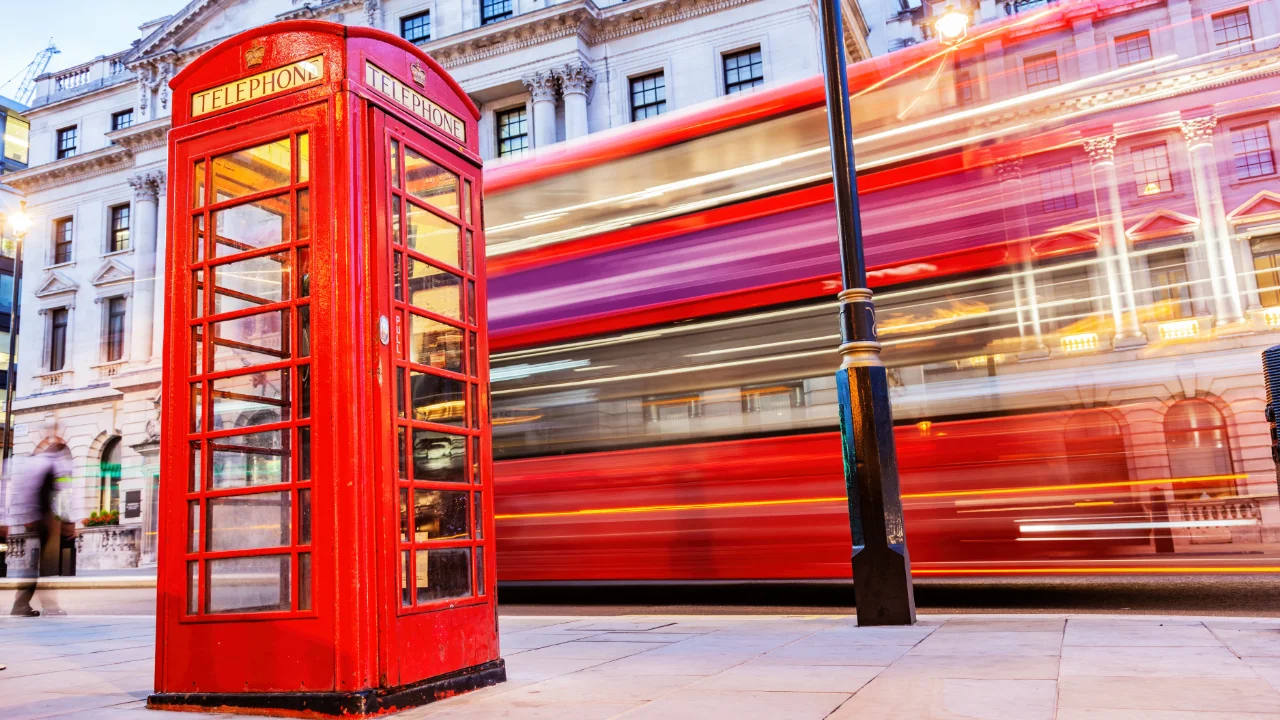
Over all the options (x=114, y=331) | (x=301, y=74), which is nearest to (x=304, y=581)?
(x=301, y=74)

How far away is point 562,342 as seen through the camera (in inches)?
337

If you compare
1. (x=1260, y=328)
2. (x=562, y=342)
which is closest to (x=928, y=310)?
(x=1260, y=328)

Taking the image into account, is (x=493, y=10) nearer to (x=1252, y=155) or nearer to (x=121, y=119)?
(x=121, y=119)

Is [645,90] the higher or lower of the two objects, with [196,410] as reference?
higher

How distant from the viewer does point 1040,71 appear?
24.4 ft

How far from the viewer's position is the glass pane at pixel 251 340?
4082 mm

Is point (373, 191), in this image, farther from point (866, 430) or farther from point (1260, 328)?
point (1260, 328)

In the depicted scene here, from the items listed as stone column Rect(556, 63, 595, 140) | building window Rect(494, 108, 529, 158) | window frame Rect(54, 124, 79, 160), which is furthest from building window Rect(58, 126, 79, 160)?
stone column Rect(556, 63, 595, 140)

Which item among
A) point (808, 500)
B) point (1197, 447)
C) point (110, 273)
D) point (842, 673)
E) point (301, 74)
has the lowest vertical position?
point (842, 673)

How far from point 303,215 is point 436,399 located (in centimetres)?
99

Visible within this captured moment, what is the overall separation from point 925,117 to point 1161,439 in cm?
303

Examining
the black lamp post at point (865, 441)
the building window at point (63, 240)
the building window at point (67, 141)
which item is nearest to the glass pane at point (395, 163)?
the black lamp post at point (865, 441)

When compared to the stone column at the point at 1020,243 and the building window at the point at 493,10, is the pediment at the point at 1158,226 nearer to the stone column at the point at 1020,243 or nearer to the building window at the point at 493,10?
the stone column at the point at 1020,243

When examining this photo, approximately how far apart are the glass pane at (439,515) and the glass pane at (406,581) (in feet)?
0.31
